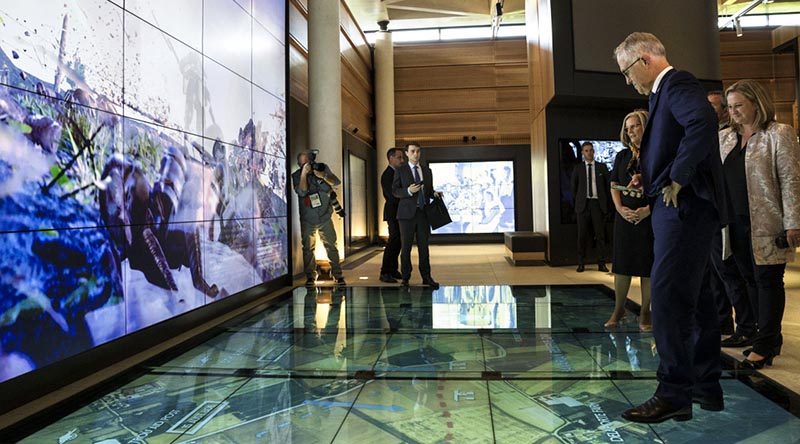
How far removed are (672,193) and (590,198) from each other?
514cm

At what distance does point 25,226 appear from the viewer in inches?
95.0

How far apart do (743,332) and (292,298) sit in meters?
3.68

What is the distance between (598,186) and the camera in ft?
22.2

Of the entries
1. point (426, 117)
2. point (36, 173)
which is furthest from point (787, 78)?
point (36, 173)

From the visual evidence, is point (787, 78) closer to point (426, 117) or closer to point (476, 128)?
point (476, 128)

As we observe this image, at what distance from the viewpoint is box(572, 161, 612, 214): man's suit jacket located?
6.77 m

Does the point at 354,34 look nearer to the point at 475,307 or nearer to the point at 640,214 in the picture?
the point at 475,307

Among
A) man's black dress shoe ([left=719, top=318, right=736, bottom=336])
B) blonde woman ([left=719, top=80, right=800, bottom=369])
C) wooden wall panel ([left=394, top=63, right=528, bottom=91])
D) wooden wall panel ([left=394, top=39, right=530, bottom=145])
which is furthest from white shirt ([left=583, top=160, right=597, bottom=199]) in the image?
wooden wall panel ([left=394, top=63, right=528, bottom=91])

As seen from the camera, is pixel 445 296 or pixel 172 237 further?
pixel 445 296

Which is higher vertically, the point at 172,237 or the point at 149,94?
the point at 149,94

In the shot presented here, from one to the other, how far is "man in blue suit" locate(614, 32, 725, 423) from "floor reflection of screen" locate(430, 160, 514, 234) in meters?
10.8

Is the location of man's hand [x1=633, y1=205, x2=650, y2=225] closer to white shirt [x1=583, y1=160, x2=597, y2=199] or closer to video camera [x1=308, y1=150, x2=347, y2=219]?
video camera [x1=308, y1=150, x2=347, y2=219]

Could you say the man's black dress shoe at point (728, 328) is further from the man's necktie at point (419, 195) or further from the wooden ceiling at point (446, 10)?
the wooden ceiling at point (446, 10)

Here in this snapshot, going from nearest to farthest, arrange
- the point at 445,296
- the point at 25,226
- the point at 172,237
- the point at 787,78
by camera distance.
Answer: the point at 25,226, the point at 172,237, the point at 445,296, the point at 787,78
